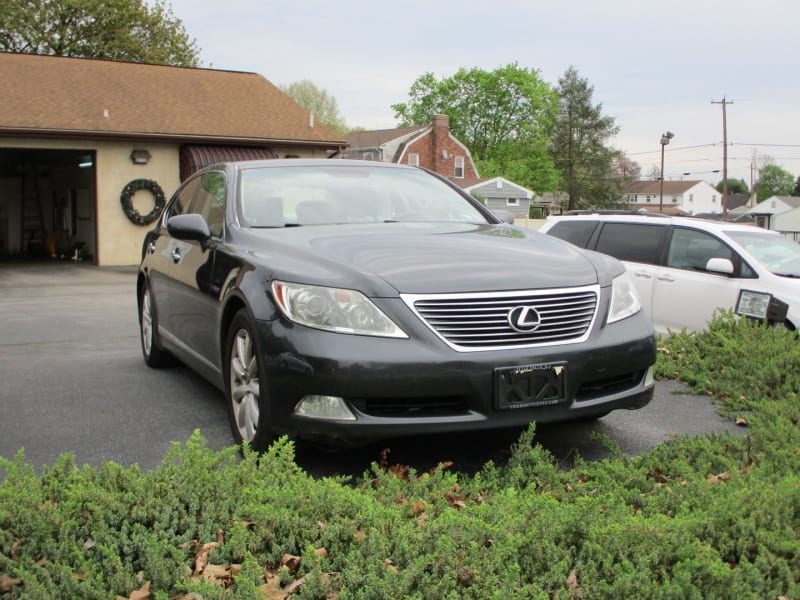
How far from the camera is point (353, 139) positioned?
2382 inches

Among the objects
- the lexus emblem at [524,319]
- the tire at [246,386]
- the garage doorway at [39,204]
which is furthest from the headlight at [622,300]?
the garage doorway at [39,204]

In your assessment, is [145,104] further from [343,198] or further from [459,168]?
[459,168]

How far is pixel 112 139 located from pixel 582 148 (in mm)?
62154

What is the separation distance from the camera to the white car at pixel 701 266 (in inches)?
309

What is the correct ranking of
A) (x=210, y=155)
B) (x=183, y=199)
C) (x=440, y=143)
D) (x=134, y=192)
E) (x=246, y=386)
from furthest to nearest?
1. (x=440, y=143)
2. (x=210, y=155)
3. (x=134, y=192)
4. (x=183, y=199)
5. (x=246, y=386)

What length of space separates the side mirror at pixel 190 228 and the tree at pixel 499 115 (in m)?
63.7

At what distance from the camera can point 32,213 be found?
27.0 m

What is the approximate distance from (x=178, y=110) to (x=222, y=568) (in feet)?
72.8

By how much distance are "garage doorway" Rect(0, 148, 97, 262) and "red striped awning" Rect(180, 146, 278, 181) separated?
13.9ft

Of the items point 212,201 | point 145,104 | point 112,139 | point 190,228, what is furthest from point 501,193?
point 190,228

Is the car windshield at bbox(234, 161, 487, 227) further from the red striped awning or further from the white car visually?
the red striped awning

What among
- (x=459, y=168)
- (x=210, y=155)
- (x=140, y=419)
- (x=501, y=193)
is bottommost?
(x=140, y=419)

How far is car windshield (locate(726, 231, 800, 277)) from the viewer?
8.14 metres

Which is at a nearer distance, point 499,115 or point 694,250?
point 694,250
